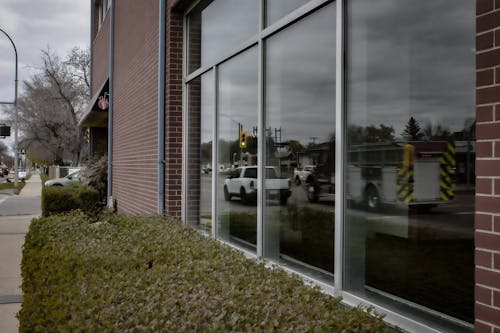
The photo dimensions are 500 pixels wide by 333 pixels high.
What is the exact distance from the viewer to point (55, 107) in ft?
153

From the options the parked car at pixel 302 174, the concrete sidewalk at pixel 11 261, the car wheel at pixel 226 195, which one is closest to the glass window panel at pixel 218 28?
the car wheel at pixel 226 195

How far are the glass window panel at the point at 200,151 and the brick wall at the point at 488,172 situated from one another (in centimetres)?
432

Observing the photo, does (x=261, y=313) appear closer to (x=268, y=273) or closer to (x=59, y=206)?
(x=268, y=273)

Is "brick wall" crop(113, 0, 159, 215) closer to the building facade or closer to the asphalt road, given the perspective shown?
the building facade

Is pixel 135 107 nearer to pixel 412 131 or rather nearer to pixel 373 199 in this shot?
pixel 373 199

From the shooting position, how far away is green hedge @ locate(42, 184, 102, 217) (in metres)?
12.2

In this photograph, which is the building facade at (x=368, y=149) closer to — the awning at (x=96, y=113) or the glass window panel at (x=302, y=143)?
the glass window panel at (x=302, y=143)

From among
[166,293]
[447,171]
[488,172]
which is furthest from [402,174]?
[166,293]

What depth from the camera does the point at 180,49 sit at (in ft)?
24.8

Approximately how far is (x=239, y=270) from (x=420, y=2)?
211 cm

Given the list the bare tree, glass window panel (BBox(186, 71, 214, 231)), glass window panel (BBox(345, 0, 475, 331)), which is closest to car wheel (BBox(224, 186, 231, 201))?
glass window panel (BBox(186, 71, 214, 231))

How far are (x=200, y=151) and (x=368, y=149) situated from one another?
3667mm

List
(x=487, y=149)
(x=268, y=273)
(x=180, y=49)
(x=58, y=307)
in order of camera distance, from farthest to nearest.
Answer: (x=180, y=49) < (x=268, y=273) < (x=58, y=307) < (x=487, y=149)

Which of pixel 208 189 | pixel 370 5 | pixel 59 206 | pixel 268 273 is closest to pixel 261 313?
pixel 268 273
